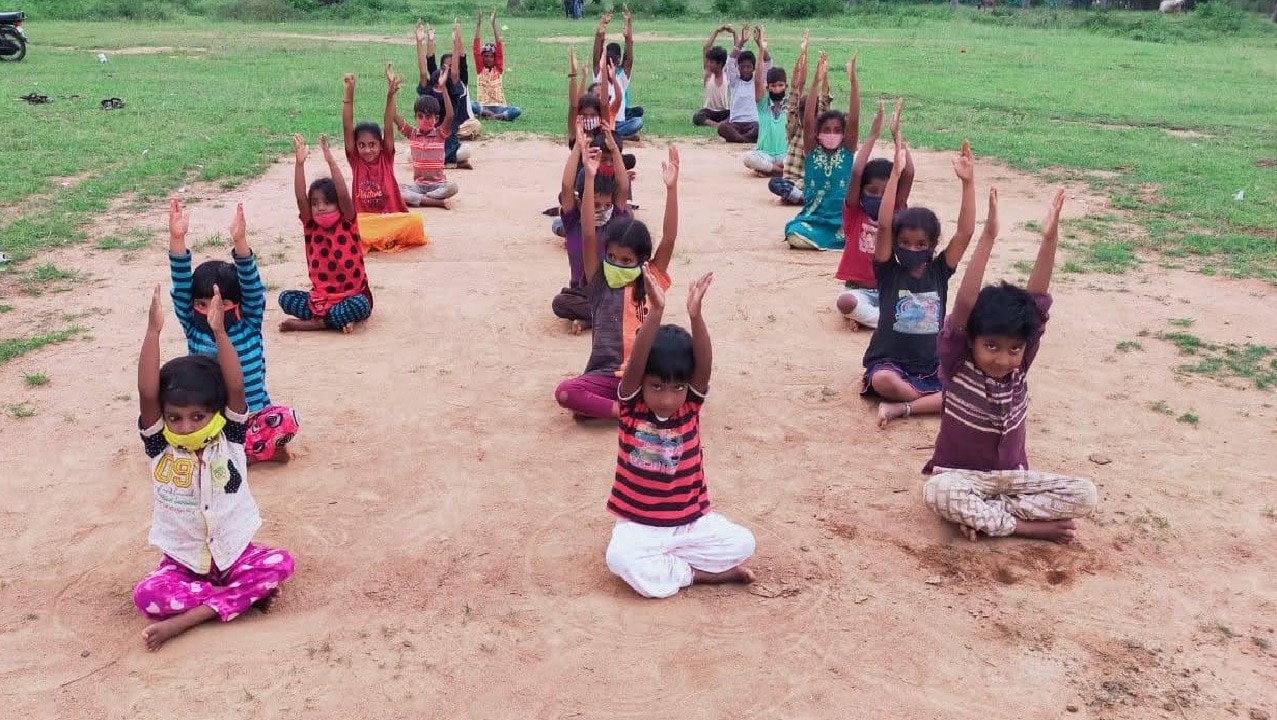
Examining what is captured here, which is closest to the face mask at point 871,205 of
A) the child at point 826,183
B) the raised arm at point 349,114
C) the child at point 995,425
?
the child at point 826,183

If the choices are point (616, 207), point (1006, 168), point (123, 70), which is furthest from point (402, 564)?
point (123, 70)

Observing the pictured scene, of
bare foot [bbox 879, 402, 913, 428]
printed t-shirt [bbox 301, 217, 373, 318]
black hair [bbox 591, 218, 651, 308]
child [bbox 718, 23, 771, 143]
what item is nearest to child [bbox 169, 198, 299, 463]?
black hair [bbox 591, 218, 651, 308]

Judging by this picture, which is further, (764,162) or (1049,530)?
(764,162)

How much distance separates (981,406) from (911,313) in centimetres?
151

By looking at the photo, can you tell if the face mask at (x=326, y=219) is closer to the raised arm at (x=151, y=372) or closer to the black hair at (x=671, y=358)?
the raised arm at (x=151, y=372)

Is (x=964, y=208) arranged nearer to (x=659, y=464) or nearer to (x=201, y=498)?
(x=659, y=464)

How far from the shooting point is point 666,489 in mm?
4336

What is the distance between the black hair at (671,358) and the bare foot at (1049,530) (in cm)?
167

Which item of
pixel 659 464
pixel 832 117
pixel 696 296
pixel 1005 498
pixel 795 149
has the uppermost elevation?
pixel 832 117

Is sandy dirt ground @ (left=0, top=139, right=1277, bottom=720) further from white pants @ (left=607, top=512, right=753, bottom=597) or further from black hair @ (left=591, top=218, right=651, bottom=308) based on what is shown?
black hair @ (left=591, top=218, right=651, bottom=308)

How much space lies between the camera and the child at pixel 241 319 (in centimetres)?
524

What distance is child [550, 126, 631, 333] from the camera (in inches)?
259

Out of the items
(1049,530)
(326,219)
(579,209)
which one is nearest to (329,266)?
(326,219)

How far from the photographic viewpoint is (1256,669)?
3846mm
